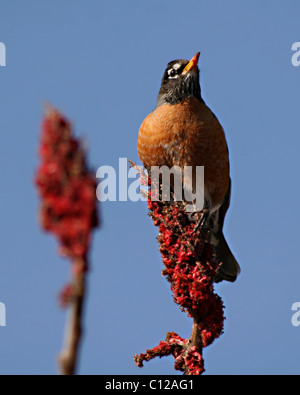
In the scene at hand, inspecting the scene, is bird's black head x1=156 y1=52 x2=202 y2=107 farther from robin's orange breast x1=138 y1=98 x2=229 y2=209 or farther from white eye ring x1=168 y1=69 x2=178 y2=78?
robin's orange breast x1=138 y1=98 x2=229 y2=209

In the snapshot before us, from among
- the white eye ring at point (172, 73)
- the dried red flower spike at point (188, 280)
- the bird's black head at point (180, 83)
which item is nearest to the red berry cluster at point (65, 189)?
the dried red flower spike at point (188, 280)

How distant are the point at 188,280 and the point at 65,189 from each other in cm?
379

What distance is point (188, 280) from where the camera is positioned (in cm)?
514

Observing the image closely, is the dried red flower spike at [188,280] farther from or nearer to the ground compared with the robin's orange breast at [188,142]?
nearer to the ground

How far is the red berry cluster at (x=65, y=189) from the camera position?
4.68 feet

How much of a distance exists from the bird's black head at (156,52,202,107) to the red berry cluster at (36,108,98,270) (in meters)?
6.84

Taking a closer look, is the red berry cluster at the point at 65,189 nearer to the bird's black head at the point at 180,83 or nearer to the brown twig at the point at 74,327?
the brown twig at the point at 74,327

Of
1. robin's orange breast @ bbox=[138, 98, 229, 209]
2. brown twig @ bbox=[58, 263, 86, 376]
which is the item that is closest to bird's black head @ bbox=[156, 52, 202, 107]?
robin's orange breast @ bbox=[138, 98, 229, 209]

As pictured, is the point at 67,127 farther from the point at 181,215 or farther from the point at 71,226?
the point at 181,215

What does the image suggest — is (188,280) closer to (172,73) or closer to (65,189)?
(65,189)

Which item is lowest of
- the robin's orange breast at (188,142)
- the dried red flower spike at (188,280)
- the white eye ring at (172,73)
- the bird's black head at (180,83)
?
the dried red flower spike at (188,280)

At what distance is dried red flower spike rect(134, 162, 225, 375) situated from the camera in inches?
188

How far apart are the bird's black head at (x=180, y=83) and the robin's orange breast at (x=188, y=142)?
199 millimetres
